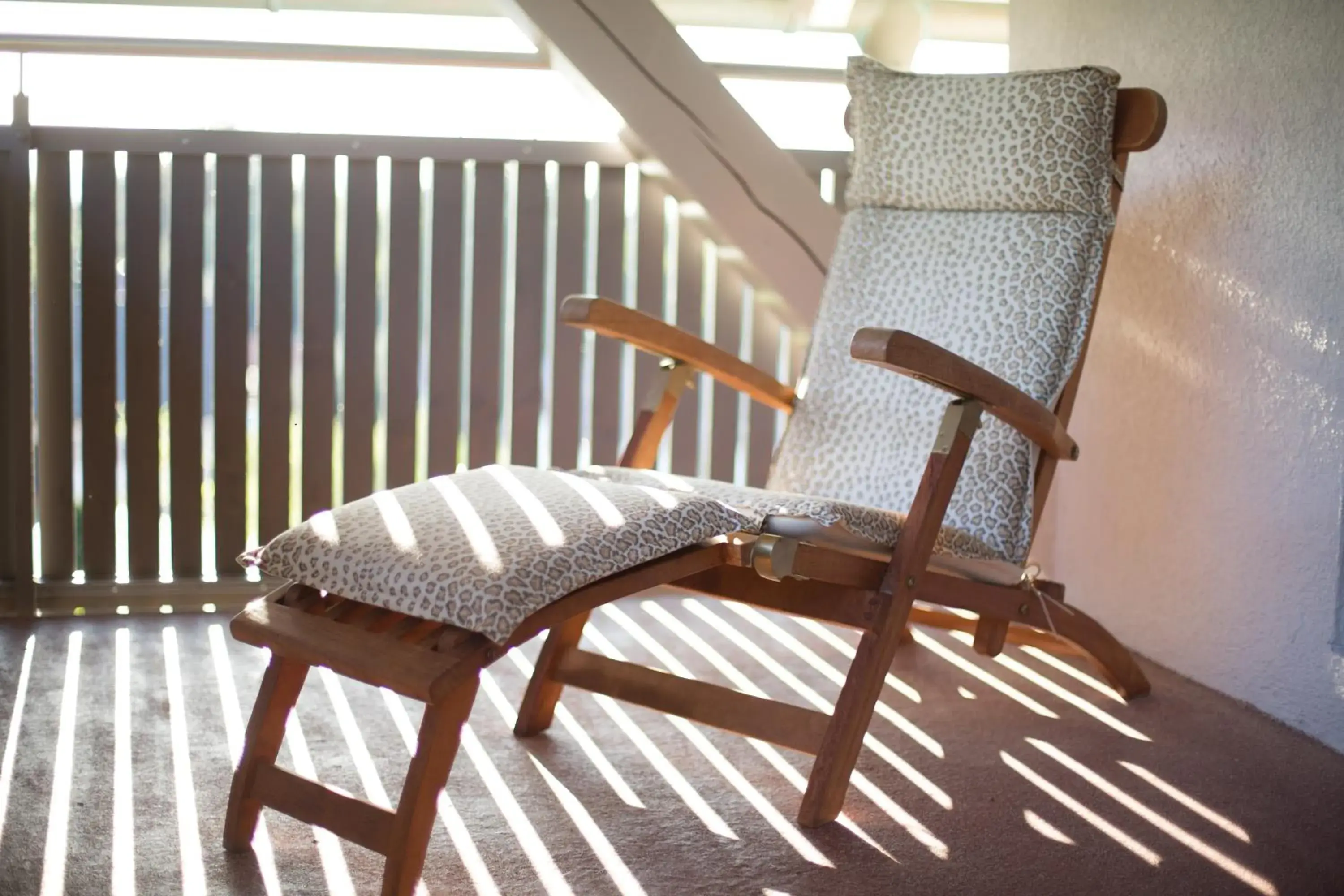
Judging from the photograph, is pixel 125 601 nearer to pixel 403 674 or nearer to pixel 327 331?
pixel 327 331

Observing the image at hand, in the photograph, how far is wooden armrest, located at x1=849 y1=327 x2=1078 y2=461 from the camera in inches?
70.5

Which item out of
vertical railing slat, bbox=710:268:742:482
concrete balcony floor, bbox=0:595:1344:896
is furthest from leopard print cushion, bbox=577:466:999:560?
vertical railing slat, bbox=710:268:742:482

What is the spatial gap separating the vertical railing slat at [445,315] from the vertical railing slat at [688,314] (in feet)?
1.63

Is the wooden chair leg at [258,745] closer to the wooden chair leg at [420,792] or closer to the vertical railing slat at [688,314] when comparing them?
the wooden chair leg at [420,792]

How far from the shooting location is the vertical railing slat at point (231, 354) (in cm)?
290

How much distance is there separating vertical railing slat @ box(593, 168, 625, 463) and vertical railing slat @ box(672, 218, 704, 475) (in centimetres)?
13

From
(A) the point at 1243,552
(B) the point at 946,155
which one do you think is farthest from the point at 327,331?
(A) the point at 1243,552

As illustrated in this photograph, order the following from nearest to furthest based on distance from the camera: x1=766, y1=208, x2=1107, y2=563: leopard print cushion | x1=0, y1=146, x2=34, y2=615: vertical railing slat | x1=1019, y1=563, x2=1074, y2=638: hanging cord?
x1=1019, y1=563, x2=1074, y2=638: hanging cord
x1=766, y1=208, x2=1107, y2=563: leopard print cushion
x1=0, y1=146, x2=34, y2=615: vertical railing slat

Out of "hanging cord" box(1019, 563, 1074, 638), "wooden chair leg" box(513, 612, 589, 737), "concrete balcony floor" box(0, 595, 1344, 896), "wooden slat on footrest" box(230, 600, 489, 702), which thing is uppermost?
"wooden slat on footrest" box(230, 600, 489, 702)

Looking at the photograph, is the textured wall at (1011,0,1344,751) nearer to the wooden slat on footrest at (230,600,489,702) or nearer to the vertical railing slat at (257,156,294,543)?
the wooden slat on footrest at (230,600,489,702)

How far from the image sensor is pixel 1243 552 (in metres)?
2.46

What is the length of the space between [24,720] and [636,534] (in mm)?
1134

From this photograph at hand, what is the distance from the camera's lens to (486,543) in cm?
162

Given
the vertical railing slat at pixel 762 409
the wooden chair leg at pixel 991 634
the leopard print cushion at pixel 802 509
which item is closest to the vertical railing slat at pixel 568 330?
the vertical railing slat at pixel 762 409
